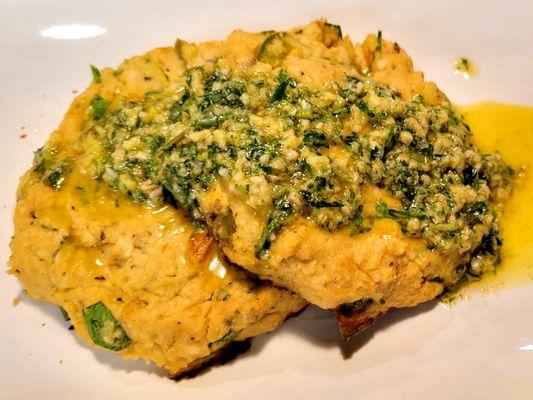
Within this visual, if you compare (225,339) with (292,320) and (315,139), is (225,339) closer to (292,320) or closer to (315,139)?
(292,320)

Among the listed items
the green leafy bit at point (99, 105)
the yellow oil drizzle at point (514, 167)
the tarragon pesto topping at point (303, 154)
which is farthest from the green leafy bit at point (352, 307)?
the green leafy bit at point (99, 105)

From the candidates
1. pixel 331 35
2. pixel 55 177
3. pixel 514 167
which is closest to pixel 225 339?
pixel 55 177

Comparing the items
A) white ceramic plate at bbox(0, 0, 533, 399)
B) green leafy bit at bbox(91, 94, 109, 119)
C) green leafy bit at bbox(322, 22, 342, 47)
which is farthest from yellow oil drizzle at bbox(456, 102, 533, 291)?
green leafy bit at bbox(91, 94, 109, 119)

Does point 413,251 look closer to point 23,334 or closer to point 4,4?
point 23,334

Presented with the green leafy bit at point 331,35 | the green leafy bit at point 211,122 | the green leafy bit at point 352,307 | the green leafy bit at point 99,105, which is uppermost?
the green leafy bit at point 331,35

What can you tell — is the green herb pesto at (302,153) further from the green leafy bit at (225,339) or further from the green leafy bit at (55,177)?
the green leafy bit at (225,339)
